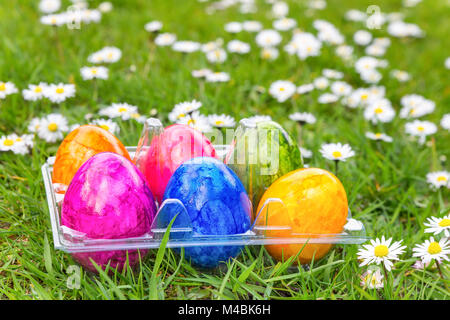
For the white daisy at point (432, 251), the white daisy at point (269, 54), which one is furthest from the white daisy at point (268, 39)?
the white daisy at point (432, 251)

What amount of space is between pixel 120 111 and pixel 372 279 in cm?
125

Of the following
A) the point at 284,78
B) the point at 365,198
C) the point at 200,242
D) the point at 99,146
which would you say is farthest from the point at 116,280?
the point at 284,78

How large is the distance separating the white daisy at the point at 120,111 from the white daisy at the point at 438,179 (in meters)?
1.24

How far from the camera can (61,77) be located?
2.71 meters

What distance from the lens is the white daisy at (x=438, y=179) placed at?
226cm

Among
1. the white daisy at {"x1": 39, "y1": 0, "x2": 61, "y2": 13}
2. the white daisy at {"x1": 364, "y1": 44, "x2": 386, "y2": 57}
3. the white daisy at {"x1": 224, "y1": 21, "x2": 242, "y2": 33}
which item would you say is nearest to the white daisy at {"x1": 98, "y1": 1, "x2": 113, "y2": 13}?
the white daisy at {"x1": 39, "y1": 0, "x2": 61, "y2": 13}

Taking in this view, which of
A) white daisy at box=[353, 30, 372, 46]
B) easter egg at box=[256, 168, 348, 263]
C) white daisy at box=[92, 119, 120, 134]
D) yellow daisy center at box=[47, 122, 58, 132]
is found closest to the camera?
easter egg at box=[256, 168, 348, 263]

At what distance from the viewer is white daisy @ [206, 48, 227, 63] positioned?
3000 mm

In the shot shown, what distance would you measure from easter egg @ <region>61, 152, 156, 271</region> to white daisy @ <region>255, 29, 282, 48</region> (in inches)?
76.7

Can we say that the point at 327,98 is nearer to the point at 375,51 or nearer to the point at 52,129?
the point at 375,51

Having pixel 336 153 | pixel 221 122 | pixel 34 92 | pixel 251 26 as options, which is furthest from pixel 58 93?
pixel 251 26

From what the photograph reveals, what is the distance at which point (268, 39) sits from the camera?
3.27 m

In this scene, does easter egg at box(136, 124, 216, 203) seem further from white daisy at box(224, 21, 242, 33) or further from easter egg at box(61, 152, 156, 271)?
white daisy at box(224, 21, 242, 33)
